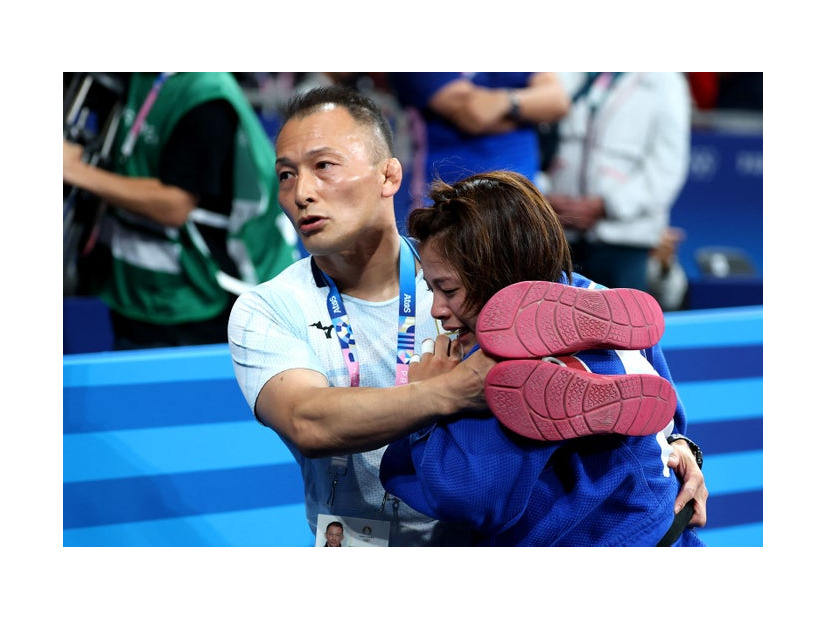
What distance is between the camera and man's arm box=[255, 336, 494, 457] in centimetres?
148

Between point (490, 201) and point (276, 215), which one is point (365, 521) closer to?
point (490, 201)

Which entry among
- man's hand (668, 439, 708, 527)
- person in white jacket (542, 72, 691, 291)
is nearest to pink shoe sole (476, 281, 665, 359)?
man's hand (668, 439, 708, 527)

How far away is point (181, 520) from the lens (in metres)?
2.48

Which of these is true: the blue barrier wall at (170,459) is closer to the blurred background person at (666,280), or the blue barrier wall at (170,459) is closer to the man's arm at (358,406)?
the man's arm at (358,406)

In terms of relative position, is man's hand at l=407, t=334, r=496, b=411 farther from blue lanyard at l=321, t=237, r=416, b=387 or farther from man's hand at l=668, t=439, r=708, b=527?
man's hand at l=668, t=439, r=708, b=527

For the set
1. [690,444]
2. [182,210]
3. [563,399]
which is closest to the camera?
[563,399]

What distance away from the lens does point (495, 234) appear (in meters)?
1.52

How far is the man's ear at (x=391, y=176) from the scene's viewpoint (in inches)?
76.9

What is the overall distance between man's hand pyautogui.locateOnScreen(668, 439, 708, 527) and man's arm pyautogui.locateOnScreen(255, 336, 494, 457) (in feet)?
1.53

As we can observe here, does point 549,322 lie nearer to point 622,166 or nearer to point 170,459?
point 170,459

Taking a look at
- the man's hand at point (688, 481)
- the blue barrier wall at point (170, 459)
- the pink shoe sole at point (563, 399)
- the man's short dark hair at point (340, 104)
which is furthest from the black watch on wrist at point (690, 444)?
the blue barrier wall at point (170, 459)

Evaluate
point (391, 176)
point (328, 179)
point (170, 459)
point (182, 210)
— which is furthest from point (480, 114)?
point (170, 459)

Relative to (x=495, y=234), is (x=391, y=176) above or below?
above

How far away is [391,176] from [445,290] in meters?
0.45
